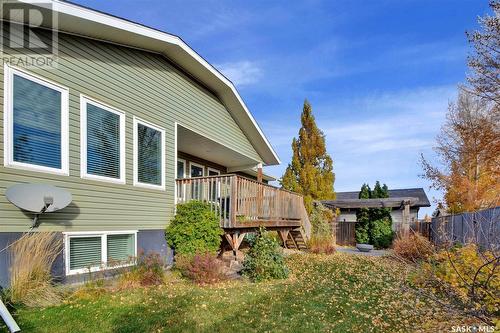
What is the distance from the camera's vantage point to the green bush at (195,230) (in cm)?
880

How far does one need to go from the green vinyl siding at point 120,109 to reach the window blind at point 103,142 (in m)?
0.26

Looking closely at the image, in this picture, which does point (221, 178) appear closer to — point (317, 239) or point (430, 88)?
point (317, 239)

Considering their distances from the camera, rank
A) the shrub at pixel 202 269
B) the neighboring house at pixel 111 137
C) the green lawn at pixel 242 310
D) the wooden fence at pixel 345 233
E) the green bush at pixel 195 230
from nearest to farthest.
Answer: the green lawn at pixel 242 310
the neighboring house at pixel 111 137
the shrub at pixel 202 269
the green bush at pixel 195 230
the wooden fence at pixel 345 233

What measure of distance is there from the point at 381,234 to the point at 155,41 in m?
16.6

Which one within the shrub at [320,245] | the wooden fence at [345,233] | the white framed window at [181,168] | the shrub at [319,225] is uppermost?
the white framed window at [181,168]

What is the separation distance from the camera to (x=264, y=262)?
831 centimetres

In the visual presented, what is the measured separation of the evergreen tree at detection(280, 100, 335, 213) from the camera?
25766 mm

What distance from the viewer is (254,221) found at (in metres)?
10.3

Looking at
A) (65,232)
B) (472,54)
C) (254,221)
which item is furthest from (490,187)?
(65,232)

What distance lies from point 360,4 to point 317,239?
935 centimetres

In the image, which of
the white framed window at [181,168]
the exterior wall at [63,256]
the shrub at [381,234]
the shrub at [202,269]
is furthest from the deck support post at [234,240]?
the shrub at [381,234]

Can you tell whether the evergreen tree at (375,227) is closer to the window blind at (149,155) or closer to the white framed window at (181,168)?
the white framed window at (181,168)

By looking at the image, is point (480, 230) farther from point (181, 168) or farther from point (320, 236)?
point (181, 168)

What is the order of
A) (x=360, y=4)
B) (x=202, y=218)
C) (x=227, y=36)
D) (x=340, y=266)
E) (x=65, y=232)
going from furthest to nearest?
(x=227, y=36), (x=360, y=4), (x=340, y=266), (x=202, y=218), (x=65, y=232)
